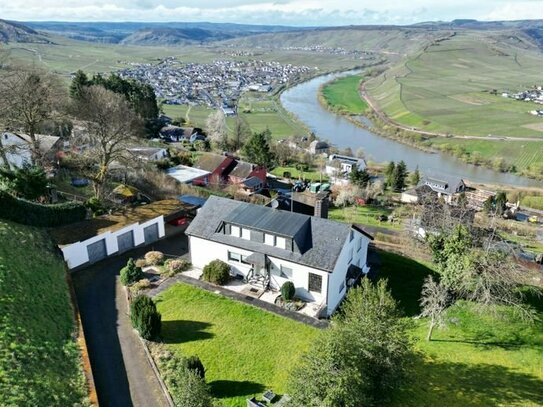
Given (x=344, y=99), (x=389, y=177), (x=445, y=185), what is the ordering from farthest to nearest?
(x=344, y=99) → (x=389, y=177) → (x=445, y=185)

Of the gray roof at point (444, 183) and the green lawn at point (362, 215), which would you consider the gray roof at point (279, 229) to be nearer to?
the green lawn at point (362, 215)

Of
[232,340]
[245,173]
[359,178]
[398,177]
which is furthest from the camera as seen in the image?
[398,177]

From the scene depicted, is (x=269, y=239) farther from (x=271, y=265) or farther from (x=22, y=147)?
(x=22, y=147)

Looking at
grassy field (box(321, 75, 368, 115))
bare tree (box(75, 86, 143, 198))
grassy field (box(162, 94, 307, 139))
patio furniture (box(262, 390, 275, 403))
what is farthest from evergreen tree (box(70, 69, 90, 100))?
grassy field (box(321, 75, 368, 115))

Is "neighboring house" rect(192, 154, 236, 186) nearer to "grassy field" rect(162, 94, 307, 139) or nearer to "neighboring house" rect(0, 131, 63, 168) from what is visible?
"neighboring house" rect(0, 131, 63, 168)

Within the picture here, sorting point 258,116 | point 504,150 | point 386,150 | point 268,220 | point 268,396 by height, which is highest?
point 268,220

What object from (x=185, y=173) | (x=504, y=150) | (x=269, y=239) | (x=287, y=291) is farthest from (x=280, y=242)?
(x=504, y=150)
